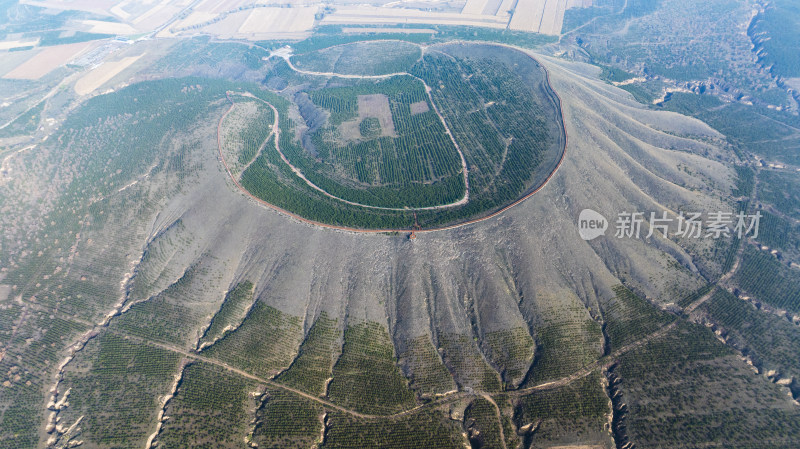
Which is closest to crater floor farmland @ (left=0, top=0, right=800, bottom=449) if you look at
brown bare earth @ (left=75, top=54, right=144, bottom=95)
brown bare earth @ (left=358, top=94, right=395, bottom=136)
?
brown bare earth @ (left=358, top=94, right=395, bottom=136)

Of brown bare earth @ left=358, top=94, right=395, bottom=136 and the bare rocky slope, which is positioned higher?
brown bare earth @ left=358, top=94, right=395, bottom=136

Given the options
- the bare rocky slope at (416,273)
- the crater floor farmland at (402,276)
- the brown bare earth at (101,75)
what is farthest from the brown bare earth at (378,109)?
the brown bare earth at (101,75)

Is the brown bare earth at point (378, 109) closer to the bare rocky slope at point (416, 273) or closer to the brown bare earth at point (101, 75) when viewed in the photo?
the bare rocky slope at point (416, 273)

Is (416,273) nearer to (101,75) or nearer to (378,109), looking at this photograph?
(378,109)

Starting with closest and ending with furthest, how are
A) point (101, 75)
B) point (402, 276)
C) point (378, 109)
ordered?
point (402, 276) < point (378, 109) < point (101, 75)

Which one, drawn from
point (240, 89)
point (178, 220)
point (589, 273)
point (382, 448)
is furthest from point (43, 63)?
point (589, 273)

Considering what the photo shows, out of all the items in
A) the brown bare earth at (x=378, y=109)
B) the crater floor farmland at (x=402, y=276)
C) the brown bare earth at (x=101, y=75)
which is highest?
the brown bare earth at (x=101, y=75)

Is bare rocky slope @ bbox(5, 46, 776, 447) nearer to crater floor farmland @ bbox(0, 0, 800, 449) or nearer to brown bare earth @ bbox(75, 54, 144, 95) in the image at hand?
crater floor farmland @ bbox(0, 0, 800, 449)

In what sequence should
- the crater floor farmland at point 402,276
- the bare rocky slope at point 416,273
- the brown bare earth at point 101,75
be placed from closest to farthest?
the crater floor farmland at point 402,276 → the bare rocky slope at point 416,273 → the brown bare earth at point 101,75

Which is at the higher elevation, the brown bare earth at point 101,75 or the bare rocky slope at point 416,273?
the brown bare earth at point 101,75

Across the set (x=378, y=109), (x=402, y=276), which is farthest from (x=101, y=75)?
(x=402, y=276)
